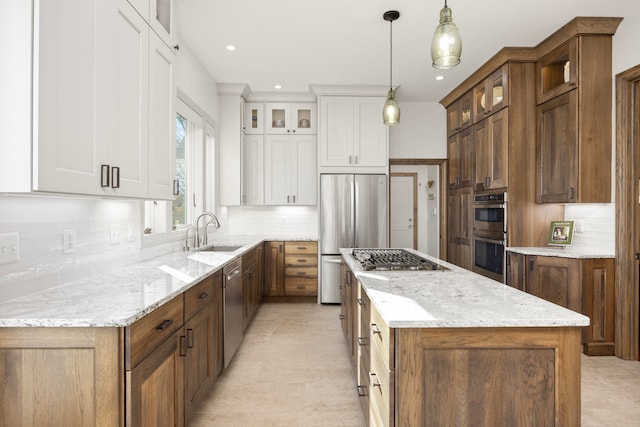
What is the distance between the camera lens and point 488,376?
4.37 feet

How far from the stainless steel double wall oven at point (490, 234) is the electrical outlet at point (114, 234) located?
3.50 metres

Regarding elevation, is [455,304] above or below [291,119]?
below

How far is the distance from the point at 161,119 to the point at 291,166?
307cm

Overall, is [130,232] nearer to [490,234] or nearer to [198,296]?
[198,296]

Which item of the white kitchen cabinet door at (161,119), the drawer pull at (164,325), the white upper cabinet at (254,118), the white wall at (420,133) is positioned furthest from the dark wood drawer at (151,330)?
the white wall at (420,133)

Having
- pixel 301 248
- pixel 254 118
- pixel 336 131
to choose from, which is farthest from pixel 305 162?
pixel 301 248

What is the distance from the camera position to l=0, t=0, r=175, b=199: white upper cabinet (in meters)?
1.18

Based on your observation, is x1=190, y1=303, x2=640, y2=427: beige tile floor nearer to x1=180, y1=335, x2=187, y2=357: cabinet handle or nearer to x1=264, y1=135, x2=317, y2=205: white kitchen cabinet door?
x1=180, y1=335, x2=187, y2=357: cabinet handle

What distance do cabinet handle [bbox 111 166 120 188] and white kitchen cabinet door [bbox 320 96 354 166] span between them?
3.39m

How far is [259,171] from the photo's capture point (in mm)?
5164

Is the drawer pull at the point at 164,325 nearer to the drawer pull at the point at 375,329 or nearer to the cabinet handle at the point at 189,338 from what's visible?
the cabinet handle at the point at 189,338

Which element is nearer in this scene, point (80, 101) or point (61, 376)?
point (61, 376)

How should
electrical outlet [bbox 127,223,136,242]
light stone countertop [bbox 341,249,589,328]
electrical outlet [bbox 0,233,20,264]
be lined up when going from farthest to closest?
electrical outlet [bbox 127,223,136,242], electrical outlet [bbox 0,233,20,264], light stone countertop [bbox 341,249,589,328]

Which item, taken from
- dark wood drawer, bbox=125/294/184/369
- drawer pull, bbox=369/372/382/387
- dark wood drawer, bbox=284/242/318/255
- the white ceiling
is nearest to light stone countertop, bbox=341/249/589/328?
drawer pull, bbox=369/372/382/387
